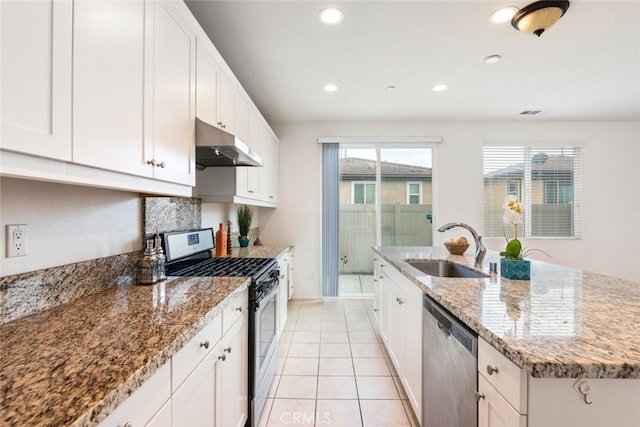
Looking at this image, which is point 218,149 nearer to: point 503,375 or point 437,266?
point 503,375

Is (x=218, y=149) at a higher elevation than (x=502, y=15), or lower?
lower

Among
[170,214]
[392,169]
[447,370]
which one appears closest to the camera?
[447,370]

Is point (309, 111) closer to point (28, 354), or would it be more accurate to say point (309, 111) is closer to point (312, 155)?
point (312, 155)

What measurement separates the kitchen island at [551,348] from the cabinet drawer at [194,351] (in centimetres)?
98

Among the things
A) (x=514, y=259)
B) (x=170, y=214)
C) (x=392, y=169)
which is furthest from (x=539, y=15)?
(x=170, y=214)

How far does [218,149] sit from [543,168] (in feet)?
15.6

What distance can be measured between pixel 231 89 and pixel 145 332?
1890mm

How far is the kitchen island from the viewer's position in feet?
2.38

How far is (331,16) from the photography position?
190cm

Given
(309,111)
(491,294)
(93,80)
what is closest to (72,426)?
(93,80)

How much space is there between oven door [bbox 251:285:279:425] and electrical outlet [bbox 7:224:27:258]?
1029mm

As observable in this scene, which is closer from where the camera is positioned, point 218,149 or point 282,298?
point 218,149

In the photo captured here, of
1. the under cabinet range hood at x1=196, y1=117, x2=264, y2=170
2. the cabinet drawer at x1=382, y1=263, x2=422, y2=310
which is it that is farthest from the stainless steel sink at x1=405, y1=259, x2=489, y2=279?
the under cabinet range hood at x1=196, y1=117, x2=264, y2=170

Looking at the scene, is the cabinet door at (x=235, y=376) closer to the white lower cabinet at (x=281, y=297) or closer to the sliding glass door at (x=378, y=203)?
the white lower cabinet at (x=281, y=297)
